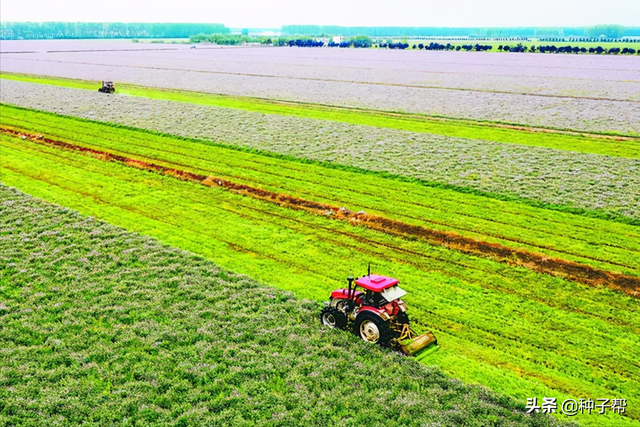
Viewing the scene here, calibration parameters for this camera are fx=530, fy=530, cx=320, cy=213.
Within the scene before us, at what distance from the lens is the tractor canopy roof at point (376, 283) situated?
46.8 feet

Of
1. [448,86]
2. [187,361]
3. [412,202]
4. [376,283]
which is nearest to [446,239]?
[412,202]

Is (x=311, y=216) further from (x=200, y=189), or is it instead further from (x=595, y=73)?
(x=595, y=73)

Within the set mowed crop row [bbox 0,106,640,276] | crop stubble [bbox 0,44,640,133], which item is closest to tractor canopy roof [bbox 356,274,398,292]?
mowed crop row [bbox 0,106,640,276]

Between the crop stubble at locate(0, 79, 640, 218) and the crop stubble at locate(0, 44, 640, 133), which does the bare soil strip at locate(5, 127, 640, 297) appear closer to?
the crop stubble at locate(0, 79, 640, 218)

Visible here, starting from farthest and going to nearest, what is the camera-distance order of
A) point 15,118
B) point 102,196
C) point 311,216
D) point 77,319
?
point 15,118 < point 102,196 < point 311,216 < point 77,319

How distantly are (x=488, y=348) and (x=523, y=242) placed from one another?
8.44m

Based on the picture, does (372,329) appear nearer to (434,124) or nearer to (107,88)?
(434,124)

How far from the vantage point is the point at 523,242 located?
22.0 metres

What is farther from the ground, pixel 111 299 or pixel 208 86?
pixel 208 86

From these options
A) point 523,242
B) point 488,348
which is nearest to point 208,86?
point 523,242

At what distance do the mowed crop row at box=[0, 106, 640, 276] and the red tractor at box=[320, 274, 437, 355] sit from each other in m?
9.05

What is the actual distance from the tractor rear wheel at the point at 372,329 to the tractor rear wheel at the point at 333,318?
1.73ft

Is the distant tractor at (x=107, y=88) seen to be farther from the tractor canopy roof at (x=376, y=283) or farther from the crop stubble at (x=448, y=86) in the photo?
the tractor canopy roof at (x=376, y=283)

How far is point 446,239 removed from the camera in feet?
73.5
